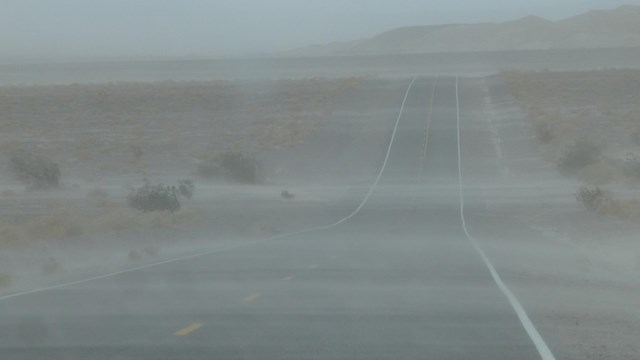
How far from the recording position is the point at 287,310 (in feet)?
49.0

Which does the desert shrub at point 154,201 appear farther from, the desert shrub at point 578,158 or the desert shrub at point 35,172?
the desert shrub at point 578,158

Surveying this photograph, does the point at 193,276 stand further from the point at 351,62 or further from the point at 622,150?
the point at 351,62

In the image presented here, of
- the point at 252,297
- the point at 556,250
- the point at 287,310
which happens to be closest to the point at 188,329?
the point at 287,310

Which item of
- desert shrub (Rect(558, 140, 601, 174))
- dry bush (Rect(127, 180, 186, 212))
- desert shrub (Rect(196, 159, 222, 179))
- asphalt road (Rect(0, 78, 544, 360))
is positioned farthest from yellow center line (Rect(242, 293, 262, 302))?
desert shrub (Rect(558, 140, 601, 174))

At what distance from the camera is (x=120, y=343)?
1199 cm

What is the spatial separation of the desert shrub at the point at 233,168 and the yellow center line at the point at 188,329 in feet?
139

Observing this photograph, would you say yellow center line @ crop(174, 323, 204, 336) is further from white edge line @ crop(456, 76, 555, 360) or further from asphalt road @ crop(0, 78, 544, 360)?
white edge line @ crop(456, 76, 555, 360)

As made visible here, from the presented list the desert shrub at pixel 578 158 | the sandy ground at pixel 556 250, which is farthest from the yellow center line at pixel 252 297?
the desert shrub at pixel 578 158

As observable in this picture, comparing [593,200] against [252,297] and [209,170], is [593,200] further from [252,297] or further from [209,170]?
[252,297]

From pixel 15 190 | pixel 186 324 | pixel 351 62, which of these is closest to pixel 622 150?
pixel 15 190

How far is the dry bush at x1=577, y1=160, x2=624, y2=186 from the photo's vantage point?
5178cm

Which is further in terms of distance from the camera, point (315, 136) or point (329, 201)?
point (315, 136)

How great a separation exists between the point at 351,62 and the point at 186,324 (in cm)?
14997

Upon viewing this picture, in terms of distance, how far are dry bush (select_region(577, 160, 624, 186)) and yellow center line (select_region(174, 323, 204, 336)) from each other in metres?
39.9
